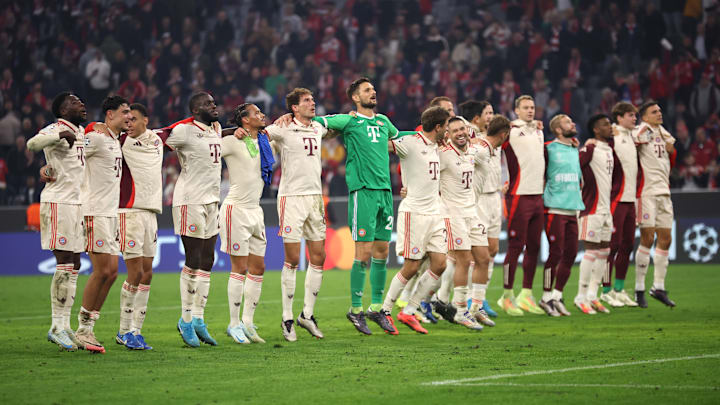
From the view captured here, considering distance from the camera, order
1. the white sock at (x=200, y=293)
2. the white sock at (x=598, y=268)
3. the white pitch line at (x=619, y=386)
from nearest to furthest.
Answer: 1. the white pitch line at (x=619, y=386)
2. the white sock at (x=200, y=293)
3. the white sock at (x=598, y=268)

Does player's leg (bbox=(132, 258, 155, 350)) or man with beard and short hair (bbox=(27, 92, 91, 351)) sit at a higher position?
man with beard and short hair (bbox=(27, 92, 91, 351))

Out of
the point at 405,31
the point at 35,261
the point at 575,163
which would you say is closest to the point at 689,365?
the point at 575,163

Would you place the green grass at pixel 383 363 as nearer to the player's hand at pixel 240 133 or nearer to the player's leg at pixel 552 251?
the player's leg at pixel 552 251

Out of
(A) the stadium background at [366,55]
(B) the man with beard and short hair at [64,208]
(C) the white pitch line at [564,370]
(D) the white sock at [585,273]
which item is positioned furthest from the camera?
(A) the stadium background at [366,55]

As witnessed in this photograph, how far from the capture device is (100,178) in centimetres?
914

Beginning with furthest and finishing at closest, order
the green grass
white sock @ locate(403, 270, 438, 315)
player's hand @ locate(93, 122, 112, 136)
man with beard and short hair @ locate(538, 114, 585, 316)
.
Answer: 1. man with beard and short hair @ locate(538, 114, 585, 316)
2. white sock @ locate(403, 270, 438, 315)
3. player's hand @ locate(93, 122, 112, 136)
4. the green grass

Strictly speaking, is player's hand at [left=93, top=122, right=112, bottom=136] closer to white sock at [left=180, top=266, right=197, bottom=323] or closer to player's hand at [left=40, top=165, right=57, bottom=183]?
player's hand at [left=40, top=165, right=57, bottom=183]

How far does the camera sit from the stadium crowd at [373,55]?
915 inches

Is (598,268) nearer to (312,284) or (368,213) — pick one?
(368,213)

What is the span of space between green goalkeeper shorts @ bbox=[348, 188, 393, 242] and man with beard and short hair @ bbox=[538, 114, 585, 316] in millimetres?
3106

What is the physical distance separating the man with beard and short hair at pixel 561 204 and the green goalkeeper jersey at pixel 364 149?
315 cm

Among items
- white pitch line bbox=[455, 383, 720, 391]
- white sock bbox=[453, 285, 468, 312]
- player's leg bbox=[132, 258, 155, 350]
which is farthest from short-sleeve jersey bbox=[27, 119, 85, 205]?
white sock bbox=[453, 285, 468, 312]

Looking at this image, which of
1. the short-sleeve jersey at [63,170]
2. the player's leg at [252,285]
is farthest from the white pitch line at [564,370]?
the short-sleeve jersey at [63,170]

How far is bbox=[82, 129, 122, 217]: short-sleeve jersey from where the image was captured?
9117 mm
